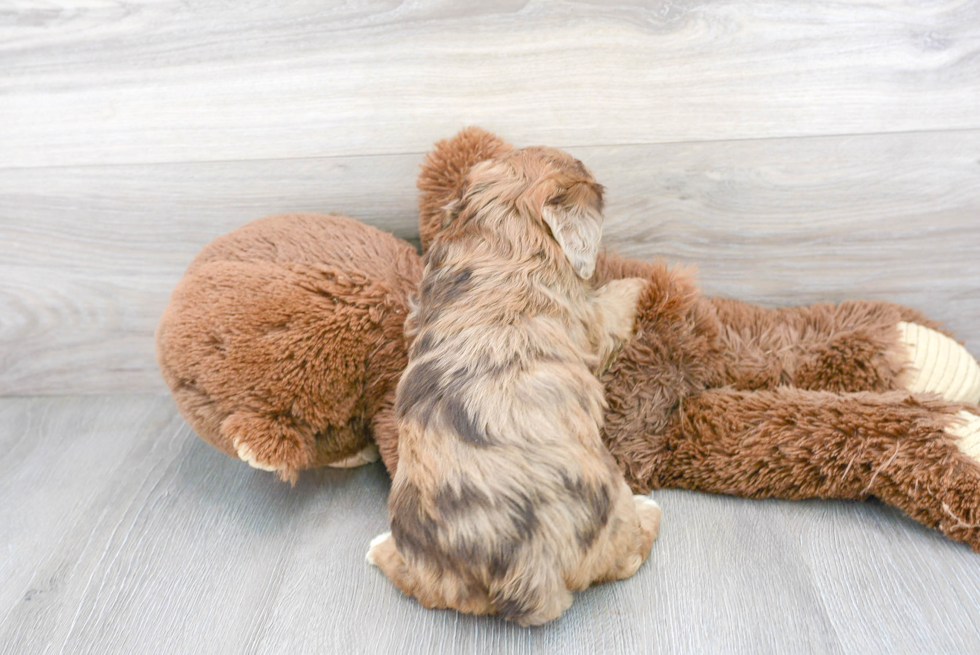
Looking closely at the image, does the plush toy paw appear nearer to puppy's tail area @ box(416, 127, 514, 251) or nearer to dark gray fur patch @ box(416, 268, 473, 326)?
dark gray fur patch @ box(416, 268, 473, 326)

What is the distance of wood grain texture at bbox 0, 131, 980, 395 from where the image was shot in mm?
1699

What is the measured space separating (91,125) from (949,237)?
2.22 meters

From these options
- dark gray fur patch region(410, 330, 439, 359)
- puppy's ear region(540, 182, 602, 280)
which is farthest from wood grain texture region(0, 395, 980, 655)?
puppy's ear region(540, 182, 602, 280)

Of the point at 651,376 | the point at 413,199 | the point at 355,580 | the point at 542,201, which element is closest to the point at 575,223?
the point at 542,201

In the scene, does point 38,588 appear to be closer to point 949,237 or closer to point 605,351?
point 605,351

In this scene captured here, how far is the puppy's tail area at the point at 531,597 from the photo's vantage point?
1190 millimetres

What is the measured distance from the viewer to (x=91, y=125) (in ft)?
5.82

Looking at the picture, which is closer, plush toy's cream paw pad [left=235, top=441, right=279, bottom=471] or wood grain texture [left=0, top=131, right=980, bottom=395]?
plush toy's cream paw pad [left=235, top=441, right=279, bottom=471]

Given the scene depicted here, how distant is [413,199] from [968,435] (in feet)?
4.47

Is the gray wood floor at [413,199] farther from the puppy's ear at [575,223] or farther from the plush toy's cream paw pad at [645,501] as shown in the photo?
the puppy's ear at [575,223]

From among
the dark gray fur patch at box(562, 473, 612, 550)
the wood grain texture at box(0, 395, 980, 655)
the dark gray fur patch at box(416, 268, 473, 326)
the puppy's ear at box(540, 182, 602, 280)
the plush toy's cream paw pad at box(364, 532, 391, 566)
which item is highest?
the puppy's ear at box(540, 182, 602, 280)

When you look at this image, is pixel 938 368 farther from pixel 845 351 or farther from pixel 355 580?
pixel 355 580

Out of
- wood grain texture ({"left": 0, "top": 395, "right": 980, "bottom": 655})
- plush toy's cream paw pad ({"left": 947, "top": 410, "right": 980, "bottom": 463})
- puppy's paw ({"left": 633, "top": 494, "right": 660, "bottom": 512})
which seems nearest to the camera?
wood grain texture ({"left": 0, "top": 395, "right": 980, "bottom": 655})

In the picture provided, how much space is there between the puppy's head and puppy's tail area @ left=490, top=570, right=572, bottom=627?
0.59 m
